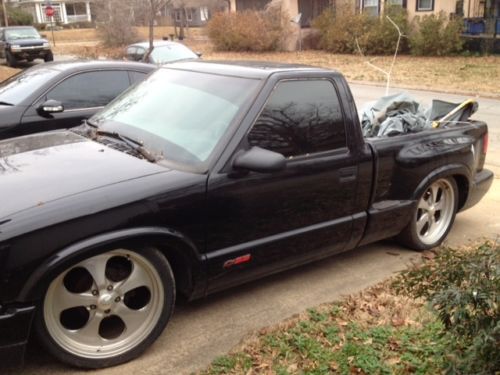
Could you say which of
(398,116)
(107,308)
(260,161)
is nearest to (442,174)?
(398,116)

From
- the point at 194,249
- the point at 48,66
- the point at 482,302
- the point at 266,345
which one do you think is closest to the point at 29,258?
the point at 194,249

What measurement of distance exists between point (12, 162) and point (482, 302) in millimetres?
2834

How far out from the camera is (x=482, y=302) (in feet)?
7.04

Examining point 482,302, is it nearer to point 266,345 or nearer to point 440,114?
point 266,345

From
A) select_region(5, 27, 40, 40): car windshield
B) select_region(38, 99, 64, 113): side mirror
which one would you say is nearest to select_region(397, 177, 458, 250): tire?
select_region(38, 99, 64, 113): side mirror

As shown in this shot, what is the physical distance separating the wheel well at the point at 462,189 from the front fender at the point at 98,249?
2.91 meters

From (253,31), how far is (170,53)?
17612mm

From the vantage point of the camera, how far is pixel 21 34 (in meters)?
28.1

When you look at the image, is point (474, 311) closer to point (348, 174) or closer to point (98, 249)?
point (98, 249)

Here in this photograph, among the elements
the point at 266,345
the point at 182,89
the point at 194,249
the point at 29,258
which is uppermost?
the point at 182,89

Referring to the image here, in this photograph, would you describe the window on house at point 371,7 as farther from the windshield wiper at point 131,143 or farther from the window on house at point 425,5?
the windshield wiper at point 131,143

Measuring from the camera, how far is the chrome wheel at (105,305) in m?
3.08

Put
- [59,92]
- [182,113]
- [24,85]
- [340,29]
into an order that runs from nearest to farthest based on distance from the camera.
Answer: [182,113] < [59,92] < [24,85] < [340,29]

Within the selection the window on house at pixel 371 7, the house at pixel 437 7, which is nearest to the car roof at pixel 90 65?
the house at pixel 437 7
